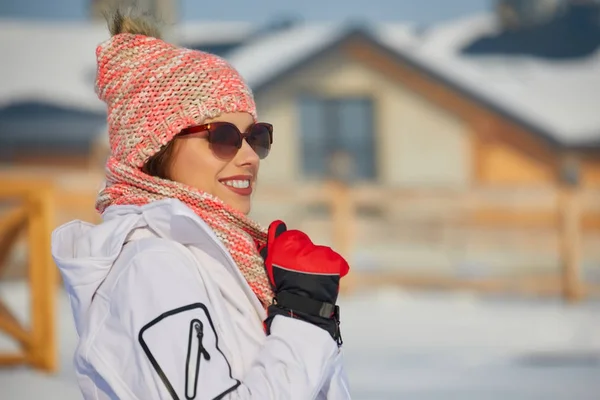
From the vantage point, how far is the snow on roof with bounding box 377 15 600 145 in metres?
19.2

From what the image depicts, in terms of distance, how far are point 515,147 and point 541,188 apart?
355 inches

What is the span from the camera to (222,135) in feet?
5.63

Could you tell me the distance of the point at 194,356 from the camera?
1.45 metres

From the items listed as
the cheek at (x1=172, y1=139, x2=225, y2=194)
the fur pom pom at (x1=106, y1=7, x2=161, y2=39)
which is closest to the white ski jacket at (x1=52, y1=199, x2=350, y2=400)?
the cheek at (x1=172, y1=139, x2=225, y2=194)

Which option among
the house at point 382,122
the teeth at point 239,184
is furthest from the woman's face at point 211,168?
the house at point 382,122

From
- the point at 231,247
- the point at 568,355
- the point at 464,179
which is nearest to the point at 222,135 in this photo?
the point at 231,247

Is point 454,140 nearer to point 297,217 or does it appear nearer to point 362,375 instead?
point 297,217

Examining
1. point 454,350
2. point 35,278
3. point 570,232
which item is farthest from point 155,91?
point 570,232

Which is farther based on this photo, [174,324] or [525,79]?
[525,79]

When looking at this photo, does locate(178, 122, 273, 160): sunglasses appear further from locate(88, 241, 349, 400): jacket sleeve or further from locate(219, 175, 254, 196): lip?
locate(88, 241, 349, 400): jacket sleeve

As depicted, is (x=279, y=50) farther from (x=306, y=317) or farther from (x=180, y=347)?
(x=180, y=347)

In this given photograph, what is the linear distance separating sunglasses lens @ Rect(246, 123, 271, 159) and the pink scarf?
136mm

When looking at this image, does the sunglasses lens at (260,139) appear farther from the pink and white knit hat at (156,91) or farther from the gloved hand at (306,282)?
the gloved hand at (306,282)

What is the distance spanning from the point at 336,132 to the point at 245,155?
18590mm
